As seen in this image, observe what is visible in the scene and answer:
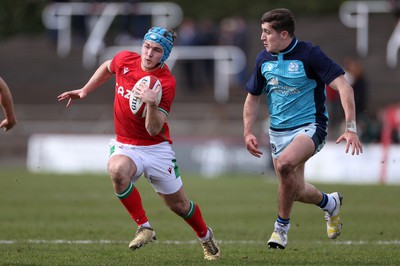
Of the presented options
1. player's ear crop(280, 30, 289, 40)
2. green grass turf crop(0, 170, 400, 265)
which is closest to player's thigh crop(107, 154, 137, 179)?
green grass turf crop(0, 170, 400, 265)

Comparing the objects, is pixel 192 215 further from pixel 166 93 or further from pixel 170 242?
pixel 170 242

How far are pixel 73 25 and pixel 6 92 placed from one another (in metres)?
22.6

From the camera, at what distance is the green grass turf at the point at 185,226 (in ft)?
32.3

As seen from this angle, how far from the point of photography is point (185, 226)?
1367cm

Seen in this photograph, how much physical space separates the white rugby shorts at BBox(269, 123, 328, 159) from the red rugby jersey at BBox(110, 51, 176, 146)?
47.7 inches

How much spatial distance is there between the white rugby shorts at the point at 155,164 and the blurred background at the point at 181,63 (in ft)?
48.2

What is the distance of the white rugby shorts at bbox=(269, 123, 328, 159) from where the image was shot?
10062 mm

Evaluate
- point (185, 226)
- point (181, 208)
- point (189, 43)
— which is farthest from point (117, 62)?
point (189, 43)

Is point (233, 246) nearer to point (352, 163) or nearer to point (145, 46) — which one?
point (145, 46)

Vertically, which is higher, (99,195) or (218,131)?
(99,195)

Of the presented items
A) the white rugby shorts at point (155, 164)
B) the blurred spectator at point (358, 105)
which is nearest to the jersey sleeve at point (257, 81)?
the white rugby shorts at point (155, 164)

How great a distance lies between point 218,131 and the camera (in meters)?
27.6

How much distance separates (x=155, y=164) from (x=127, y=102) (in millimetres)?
667

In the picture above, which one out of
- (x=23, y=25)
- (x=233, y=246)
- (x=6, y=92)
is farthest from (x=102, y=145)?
(x=6, y=92)
